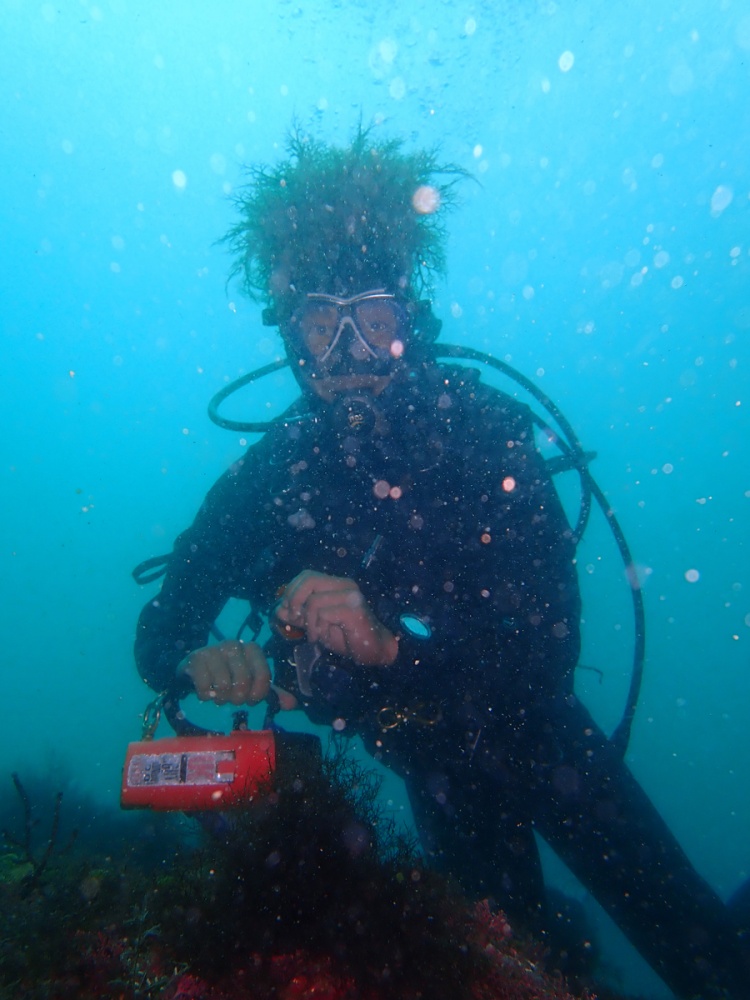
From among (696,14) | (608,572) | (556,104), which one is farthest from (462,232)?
(608,572)

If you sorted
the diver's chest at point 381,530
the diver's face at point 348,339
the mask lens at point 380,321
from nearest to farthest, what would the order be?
the diver's chest at point 381,530
the diver's face at point 348,339
the mask lens at point 380,321

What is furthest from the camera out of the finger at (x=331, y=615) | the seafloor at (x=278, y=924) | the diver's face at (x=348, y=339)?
the diver's face at (x=348, y=339)

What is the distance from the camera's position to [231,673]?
10.4 feet

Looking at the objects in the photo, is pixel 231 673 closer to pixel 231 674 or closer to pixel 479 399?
pixel 231 674

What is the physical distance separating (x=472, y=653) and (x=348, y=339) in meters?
2.84

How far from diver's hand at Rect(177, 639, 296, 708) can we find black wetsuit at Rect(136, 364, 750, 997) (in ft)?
0.97

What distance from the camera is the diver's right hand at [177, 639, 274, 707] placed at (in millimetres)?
3160

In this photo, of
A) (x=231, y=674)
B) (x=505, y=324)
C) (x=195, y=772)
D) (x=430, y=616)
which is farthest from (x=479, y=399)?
(x=505, y=324)

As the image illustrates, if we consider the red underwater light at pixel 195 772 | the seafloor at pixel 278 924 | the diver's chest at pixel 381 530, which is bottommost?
the seafloor at pixel 278 924

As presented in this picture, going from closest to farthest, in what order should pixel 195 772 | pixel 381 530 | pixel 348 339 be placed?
pixel 195 772 → pixel 381 530 → pixel 348 339

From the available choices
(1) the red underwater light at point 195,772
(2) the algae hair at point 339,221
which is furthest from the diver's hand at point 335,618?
(2) the algae hair at point 339,221

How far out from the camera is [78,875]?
7.66ft

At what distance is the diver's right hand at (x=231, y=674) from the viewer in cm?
316

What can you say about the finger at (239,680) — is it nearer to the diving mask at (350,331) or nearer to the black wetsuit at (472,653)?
the black wetsuit at (472,653)
